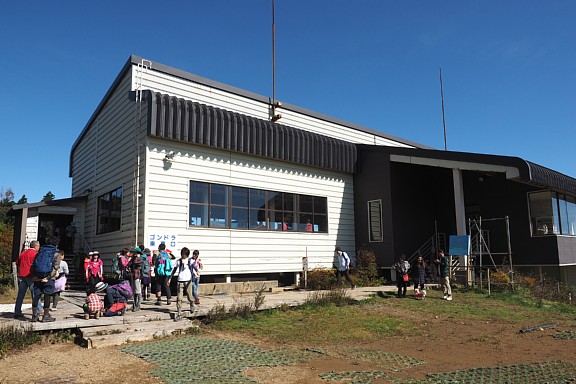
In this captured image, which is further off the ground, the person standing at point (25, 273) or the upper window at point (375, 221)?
the upper window at point (375, 221)

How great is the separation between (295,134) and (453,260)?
8643 mm

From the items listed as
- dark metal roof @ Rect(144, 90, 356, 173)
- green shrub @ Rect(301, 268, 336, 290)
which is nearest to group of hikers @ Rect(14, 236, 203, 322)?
dark metal roof @ Rect(144, 90, 356, 173)

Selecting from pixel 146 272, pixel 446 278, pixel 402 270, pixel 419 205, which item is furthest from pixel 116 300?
pixel 419 205

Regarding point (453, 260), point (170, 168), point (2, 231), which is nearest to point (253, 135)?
point (170, 168)

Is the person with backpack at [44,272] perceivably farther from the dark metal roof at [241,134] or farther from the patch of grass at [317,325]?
the dark metal roof at [241,134]

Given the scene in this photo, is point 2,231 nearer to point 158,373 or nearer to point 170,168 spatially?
point 170,168

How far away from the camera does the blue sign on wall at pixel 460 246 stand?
56.7ft

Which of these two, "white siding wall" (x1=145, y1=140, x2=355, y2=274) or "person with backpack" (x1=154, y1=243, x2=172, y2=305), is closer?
"person with backpack" (x1=154, y1=243, x2=172, y2=305)

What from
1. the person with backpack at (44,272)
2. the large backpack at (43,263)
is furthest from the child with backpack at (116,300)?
the large backpack at (43,263)

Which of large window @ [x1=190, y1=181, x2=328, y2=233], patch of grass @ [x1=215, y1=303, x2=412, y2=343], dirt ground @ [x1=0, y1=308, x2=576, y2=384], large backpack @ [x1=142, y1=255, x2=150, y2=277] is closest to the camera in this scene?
dirt ground @ [x1=0, y1=308, x2=576, y2=384]

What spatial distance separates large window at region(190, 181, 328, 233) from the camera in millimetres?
16391

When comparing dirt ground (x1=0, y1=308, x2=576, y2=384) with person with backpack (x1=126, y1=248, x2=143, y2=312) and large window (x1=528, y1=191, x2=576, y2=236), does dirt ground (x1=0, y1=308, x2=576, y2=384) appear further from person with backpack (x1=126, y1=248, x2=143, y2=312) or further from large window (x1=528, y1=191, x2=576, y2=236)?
large window (x1=528, y1=191, x2=576, y2=236)

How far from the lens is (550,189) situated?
64.5ft

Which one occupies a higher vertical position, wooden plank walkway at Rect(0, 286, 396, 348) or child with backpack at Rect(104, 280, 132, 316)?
child with backpack at Rect(104, 280, 132, 316)
